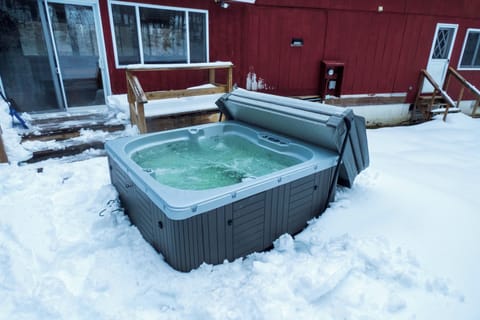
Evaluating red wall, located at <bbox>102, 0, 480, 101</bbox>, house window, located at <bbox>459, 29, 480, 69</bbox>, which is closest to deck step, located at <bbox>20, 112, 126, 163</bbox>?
red wall, located at <bbox>102, 0, 480, 101</bbox>

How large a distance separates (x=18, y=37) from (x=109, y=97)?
4.25ft

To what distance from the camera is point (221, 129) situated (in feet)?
10.7

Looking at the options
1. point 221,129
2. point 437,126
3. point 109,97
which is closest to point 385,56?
point 437,126

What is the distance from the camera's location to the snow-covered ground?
62.3 inches

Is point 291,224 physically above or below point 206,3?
below

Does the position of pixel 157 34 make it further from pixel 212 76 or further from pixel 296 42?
pixel 296 42

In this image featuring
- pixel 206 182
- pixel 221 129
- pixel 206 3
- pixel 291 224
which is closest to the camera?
pixel 291 224

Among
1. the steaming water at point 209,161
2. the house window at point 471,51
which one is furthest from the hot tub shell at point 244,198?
the house window at point 471,51

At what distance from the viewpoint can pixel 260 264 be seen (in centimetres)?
186

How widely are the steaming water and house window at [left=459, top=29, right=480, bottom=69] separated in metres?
7.25

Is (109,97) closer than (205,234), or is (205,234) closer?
(205,234)

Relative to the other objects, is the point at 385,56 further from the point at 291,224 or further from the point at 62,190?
the point at 62,190

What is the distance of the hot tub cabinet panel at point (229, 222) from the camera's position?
1.74 meters

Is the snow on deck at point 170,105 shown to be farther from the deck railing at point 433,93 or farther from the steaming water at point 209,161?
the deck railing at point 433,93
